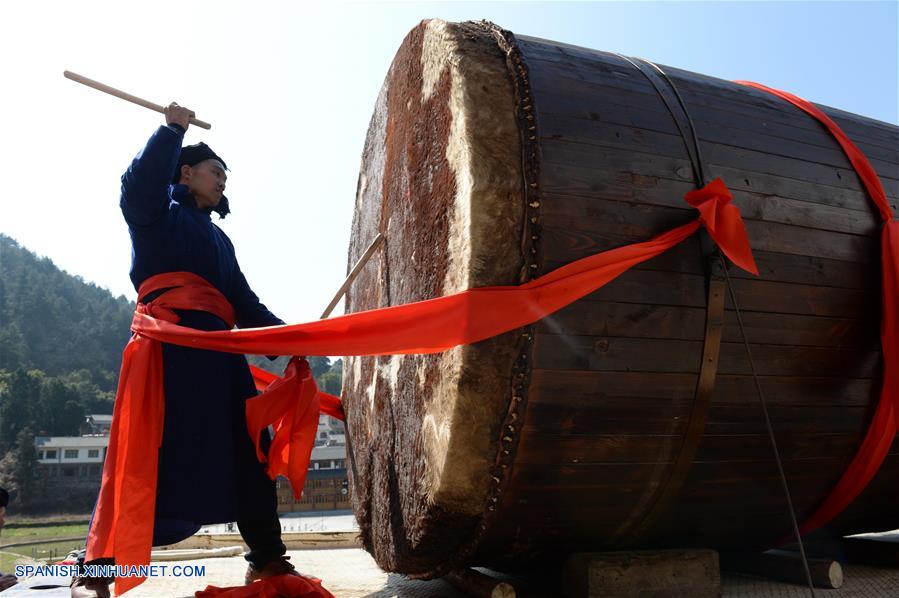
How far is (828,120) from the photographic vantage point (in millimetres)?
2576

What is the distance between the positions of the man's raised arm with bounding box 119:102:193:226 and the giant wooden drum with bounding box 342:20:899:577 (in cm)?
83

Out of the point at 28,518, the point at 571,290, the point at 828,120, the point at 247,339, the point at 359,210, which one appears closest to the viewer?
the point at 571,290

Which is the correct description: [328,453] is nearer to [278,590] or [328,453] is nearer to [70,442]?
[70,442]

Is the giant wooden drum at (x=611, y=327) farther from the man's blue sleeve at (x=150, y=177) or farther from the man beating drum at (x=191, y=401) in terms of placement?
the man's blue sleeve at (x=150, y=177)

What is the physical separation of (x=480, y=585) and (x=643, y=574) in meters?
0.54

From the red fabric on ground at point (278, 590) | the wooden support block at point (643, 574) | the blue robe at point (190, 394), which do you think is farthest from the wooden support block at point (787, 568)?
the blue robe at point (190, 394)

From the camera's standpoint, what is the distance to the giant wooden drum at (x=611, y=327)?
1888 millimetres

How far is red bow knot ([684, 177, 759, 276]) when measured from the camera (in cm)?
195

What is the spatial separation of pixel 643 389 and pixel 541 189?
2.15 feet

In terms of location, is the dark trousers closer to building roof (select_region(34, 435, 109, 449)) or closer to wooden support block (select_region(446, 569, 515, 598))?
wooden support block (select_region(446, 569, 515, 598))

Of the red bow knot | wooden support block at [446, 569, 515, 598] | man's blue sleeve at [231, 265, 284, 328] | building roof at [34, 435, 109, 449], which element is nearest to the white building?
building roof at [34, 435, 109, 449]

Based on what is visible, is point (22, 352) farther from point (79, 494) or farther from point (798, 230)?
point (798, 230)

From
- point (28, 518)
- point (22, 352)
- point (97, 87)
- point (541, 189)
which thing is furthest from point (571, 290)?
point (22, 352)

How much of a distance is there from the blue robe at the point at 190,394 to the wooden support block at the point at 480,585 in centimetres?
75
